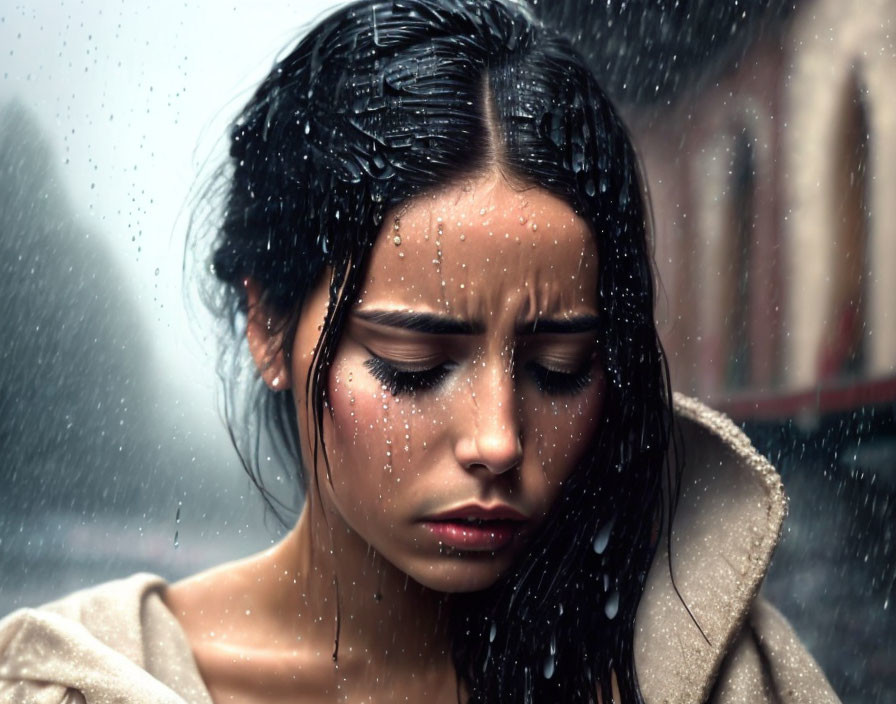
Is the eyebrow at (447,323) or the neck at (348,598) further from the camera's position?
the neck at (348,598)

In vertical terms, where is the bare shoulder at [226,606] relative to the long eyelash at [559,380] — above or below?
below

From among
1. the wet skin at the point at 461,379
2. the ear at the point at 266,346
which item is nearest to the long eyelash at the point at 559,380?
the wet skin at the point at 461,379

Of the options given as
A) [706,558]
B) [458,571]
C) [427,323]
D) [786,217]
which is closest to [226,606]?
[458,571]

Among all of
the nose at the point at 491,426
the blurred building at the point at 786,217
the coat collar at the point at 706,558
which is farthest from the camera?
the blurred building at the point at 786,217

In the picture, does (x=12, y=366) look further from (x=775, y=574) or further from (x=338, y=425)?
(x=775, y=574)

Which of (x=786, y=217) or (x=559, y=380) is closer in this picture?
(x=559, y=380)

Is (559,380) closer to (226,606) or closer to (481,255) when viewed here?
(481,255)

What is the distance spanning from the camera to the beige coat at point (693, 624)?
99cm

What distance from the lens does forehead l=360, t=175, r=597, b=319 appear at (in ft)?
3.11

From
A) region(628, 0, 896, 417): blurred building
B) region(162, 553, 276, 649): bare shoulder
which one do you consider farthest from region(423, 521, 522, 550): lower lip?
region(628, 0, 896, 417): blurred building

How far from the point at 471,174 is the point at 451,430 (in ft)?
0.73

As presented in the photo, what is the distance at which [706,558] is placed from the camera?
111 cm

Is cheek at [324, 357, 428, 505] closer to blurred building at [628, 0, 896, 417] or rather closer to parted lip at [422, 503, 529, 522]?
parted lip at [422, 503, 529, 522]

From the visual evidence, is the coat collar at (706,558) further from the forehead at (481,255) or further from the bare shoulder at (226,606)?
the bare shoulder at (226,606)
